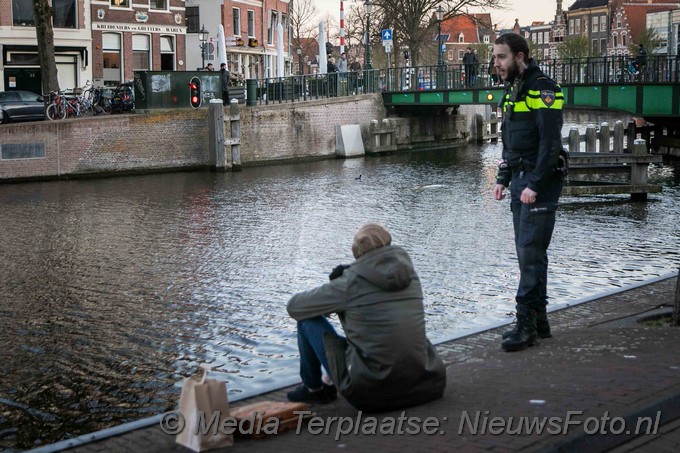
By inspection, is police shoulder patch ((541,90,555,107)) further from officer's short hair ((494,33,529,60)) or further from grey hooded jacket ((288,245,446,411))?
grey hooded jacket ((288,245,446,411))

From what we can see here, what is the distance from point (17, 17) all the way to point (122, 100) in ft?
42.4

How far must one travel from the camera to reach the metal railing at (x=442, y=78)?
29.3 m

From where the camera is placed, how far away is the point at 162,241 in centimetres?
1588

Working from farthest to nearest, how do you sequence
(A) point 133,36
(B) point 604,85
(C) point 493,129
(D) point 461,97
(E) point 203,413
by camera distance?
(C) point 493,129 → (A) point 133,36 → (D) point 461,97 → (B) point 604,85 → (E) point 203,413

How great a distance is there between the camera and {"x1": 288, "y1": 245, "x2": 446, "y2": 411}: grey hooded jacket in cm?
545

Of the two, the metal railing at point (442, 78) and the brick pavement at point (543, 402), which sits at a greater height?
the metal railing at point (442, 78)

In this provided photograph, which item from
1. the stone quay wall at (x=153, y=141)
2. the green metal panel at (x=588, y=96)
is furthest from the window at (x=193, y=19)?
the green metal panel at (x=588, y=96)

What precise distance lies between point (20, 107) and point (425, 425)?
97.1 feet

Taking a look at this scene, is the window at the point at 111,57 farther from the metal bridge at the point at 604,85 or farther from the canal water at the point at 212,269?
the canal water at the point at 212,269

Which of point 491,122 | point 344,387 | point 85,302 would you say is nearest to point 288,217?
point 85,302

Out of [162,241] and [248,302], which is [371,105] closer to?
[162,241]

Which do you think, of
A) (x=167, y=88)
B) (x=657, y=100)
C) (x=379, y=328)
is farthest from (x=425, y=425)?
(x=167, y=88)

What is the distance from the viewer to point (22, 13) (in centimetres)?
4319

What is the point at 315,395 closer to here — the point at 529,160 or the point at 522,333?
the point at 522,333
